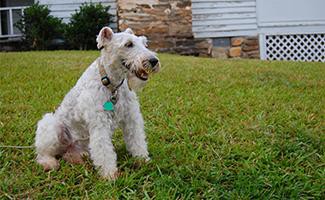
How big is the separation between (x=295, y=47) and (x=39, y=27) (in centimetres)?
792

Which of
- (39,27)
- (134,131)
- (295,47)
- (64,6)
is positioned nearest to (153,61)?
(134,131)

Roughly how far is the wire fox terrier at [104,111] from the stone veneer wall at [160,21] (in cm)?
837

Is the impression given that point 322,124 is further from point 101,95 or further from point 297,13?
point 297,13

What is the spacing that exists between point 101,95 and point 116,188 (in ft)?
2.13

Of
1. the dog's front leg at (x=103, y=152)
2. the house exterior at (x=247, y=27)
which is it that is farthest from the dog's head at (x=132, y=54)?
the house exterior at (x=247, y=27)

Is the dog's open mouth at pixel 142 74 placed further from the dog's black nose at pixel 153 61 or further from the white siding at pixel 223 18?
the white siding at pixel 223 18

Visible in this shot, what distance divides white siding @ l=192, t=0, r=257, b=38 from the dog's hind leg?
10.00m

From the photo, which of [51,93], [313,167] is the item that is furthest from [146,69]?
[51,93]

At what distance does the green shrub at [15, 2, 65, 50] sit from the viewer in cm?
1148

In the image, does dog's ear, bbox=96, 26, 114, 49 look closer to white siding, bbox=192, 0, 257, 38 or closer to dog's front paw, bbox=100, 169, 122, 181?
dog's front paw, bbox=100, 169, 122, 181

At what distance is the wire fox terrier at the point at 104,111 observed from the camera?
279 cm

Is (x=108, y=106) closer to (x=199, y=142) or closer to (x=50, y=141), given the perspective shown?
(x=50, y=141)

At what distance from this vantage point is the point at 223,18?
12766 millimetres

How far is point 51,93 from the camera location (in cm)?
525
